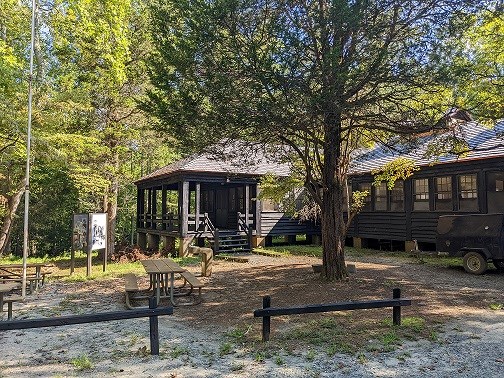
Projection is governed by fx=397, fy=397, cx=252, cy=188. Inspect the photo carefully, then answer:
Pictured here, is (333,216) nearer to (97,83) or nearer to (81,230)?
(81,230)

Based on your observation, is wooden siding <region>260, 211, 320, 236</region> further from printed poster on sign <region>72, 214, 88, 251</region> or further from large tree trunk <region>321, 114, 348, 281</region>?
large tree trunk <region>321, 114, 348, 281</region>

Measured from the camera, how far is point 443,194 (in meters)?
16.6

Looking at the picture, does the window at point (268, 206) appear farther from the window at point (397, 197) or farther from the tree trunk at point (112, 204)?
the tree trunk at point (112, 204)

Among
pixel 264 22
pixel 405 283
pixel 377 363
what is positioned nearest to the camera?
pixel 377 363

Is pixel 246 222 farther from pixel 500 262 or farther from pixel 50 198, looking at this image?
Result: pixel 50 198

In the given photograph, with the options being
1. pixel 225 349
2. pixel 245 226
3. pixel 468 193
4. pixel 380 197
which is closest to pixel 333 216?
pixel 225 349

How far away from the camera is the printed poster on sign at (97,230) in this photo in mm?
12979

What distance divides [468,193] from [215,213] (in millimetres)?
14432

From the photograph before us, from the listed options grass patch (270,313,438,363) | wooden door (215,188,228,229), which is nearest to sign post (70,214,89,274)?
grass patch (270,313,438,363)

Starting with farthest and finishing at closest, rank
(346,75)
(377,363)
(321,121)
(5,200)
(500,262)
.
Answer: (5,200)
(500,262)
(321,121)
(346,75)
(377,363)

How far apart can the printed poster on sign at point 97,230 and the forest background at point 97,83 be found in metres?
2.13

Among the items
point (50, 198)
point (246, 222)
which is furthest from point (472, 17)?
point (50, 198)

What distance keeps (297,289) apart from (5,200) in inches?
650

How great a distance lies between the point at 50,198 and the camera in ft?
87.5
